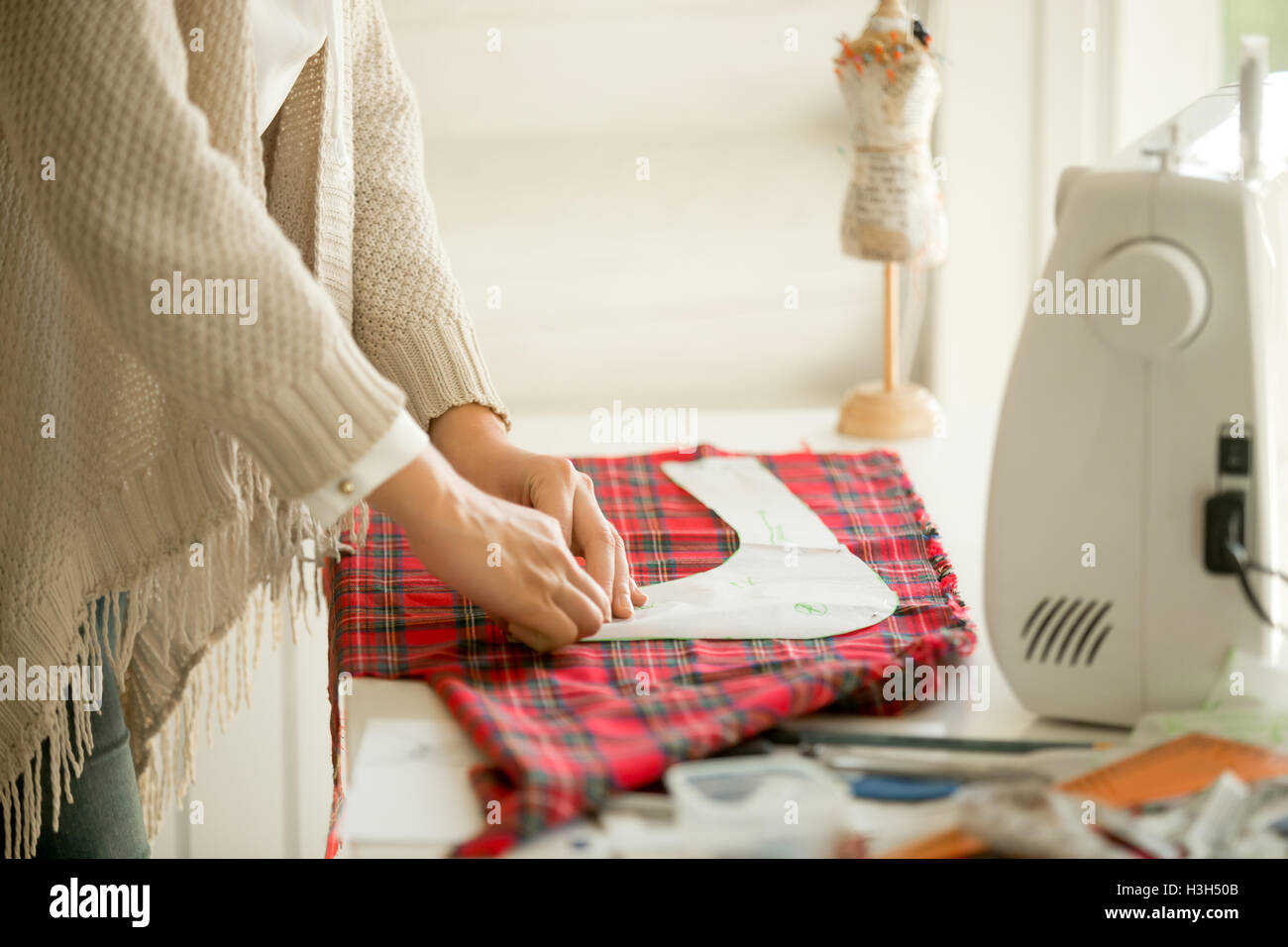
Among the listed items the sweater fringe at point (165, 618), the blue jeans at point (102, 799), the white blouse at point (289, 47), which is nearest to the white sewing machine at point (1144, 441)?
the white blouse at point (289, 47)

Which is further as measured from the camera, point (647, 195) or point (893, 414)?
point (647, 195)

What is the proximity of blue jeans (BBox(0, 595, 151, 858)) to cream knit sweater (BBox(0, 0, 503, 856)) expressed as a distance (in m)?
0.02

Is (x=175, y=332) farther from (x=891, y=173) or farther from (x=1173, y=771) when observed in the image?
(x=891, y=173)

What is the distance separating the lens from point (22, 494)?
84 cm

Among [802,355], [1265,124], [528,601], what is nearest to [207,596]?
[528,601]

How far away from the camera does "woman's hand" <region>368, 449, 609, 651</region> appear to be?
719 mm

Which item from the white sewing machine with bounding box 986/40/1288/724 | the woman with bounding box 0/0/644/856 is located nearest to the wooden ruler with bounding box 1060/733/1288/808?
the white sewing machine with bounding box 986/40/1288/724

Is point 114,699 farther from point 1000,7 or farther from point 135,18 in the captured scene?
point 1000,7

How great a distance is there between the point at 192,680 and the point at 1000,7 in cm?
132

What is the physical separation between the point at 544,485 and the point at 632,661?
0.54 feet

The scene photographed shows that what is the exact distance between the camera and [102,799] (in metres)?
0.93

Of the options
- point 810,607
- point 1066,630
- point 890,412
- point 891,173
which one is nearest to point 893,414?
point 890,412

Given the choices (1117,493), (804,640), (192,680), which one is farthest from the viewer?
(192,680)

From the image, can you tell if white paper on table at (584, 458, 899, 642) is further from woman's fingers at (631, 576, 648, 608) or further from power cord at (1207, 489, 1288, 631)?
power cord at (1207, 489, 1288, 631)
